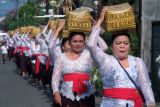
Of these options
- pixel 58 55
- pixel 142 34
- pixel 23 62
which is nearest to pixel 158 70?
pixel 142 34

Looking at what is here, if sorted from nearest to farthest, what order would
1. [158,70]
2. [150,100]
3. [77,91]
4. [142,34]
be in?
[150,100], [77,91], [158,70], [142,34]

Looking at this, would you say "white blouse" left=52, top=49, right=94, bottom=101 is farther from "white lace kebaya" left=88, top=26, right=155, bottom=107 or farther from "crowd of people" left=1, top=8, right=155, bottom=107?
"white lace kebaya" left=88, top=26, right=155, bottom=107

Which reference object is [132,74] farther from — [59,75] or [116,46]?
[59,75]

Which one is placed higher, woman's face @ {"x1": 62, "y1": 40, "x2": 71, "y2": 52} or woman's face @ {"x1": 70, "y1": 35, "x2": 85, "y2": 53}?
woman's face @ {"x1": 70, "y1": 35, "x2": 85, "y2": 53}

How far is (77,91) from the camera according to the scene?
844cm

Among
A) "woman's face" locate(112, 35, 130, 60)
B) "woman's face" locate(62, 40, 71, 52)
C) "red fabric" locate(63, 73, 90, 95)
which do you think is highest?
"woman's face" locate(112, 35, 130, 60)

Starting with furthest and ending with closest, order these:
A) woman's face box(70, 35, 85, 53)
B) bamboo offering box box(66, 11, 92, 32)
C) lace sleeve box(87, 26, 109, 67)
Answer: woman's face box(70, 35, 85, 53), bamboo offering box box(66, 11, 92, 32), lace sleeve box(87, 26, 109, 67)

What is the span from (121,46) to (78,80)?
175cm

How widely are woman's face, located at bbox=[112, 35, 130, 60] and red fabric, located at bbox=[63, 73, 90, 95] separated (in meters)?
1.64

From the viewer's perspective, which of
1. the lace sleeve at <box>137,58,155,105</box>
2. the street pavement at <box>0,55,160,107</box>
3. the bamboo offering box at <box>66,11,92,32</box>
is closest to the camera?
the lace sleeve at <box>137,58,155,105</box>

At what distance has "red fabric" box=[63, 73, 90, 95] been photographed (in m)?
8.41

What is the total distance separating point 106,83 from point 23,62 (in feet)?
66.7

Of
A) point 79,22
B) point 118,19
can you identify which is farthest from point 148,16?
point 118,19

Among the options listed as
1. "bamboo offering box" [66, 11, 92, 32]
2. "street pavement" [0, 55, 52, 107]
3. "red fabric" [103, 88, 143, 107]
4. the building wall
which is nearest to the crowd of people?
"red fabric" [103, 88, 143, 107]
